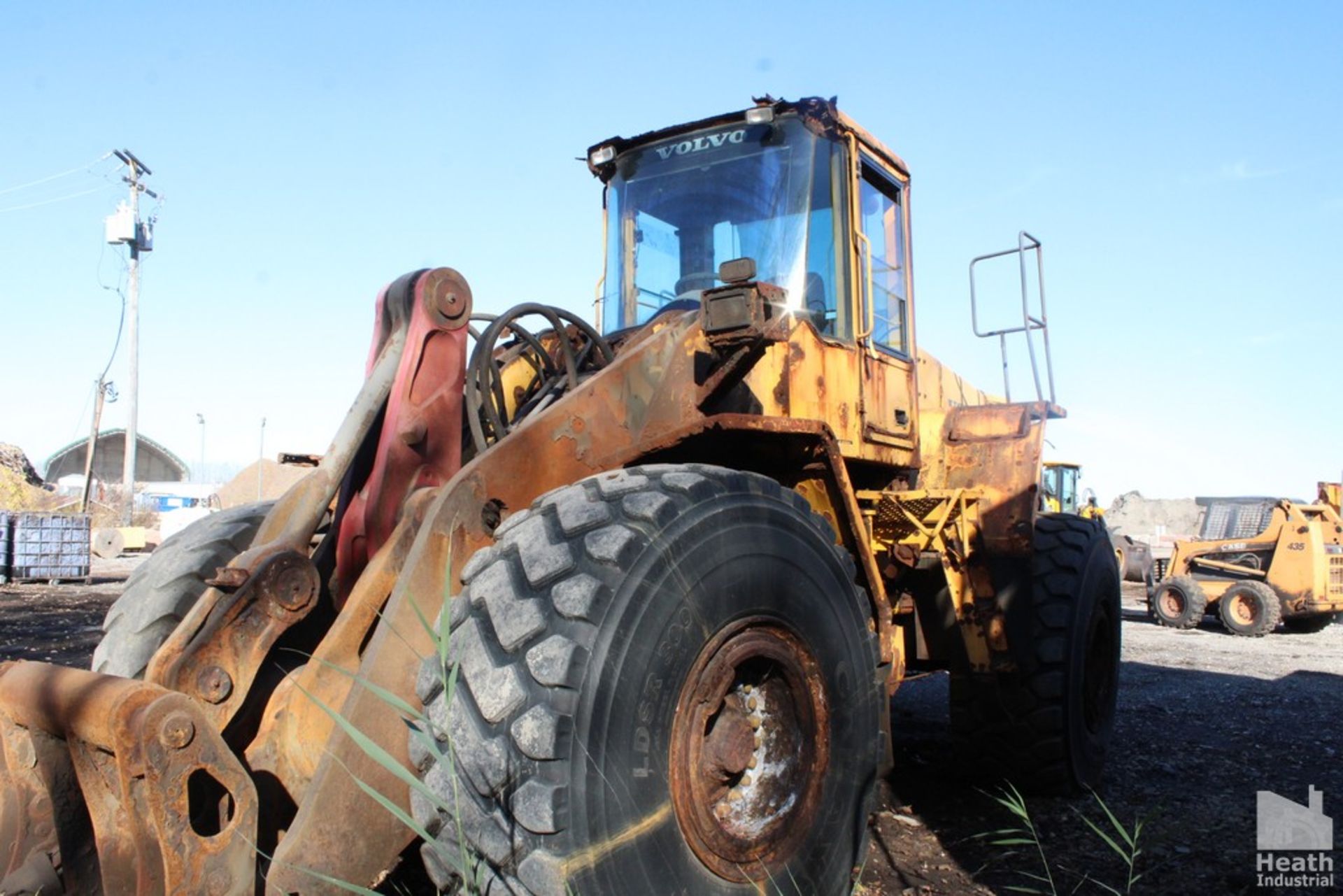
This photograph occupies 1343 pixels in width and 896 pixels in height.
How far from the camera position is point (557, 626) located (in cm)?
246

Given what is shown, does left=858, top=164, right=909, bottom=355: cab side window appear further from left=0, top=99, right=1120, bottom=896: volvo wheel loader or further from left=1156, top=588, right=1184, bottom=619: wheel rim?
left=1156, top=588, right=1184, bottom=619: wheel rim

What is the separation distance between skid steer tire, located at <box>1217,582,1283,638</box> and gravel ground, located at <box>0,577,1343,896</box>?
5.05m

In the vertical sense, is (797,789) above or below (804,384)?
below

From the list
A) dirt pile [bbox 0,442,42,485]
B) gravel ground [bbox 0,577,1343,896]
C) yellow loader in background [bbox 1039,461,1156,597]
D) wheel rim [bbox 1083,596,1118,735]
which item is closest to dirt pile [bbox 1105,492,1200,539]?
yellow loader in background [bbox 1039,461,1156,597]

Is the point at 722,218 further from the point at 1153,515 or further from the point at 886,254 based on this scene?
the point at 1153,515

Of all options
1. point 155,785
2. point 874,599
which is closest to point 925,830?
point 874,599

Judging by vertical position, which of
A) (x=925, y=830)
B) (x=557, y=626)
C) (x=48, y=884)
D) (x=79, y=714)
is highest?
(x=557, y=626)

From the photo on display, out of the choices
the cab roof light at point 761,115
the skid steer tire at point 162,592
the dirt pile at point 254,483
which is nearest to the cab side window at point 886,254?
the cab roof light at point 761,115

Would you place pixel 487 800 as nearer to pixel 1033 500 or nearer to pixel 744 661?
pixel 744 661

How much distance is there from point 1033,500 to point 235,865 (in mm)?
4194

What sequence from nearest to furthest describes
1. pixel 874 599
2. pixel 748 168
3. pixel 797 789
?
pixel 797 789 < pixel 874 599 < pixel 748 168

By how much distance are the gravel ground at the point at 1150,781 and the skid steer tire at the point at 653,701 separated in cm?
107

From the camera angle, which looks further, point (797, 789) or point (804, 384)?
point (804, 384)

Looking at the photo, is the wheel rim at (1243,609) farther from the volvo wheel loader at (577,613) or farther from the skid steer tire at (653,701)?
the skid steer tire at (653,701)
